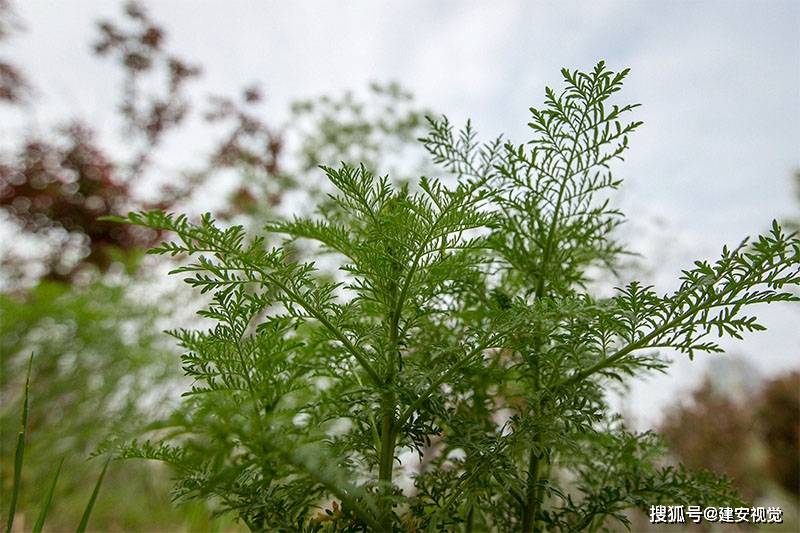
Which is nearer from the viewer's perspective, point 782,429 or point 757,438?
point 782,429

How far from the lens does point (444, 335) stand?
0.77 metres

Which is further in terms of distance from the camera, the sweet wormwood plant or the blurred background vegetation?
the blurred background vegetation

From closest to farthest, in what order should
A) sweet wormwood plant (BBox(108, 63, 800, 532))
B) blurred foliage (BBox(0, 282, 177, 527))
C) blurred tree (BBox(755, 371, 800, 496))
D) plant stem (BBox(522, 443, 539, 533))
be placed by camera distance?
sweet wormwood plant (BBox(108, 63, 800, 532)) → plant stem (BBox(522, 443, 539, 533)) → blurred foliage (BBox(0, 282, 177, 527)) → blurred tree (BBox(755, 371, 800, 496))

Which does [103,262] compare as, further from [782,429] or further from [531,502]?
[782,429]

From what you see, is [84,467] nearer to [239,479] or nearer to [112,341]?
[112,341]

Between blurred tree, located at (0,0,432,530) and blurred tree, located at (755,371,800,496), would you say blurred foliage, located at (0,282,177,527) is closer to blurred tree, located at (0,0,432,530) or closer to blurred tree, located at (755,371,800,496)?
blurred tree, located at (0,0,432,530)

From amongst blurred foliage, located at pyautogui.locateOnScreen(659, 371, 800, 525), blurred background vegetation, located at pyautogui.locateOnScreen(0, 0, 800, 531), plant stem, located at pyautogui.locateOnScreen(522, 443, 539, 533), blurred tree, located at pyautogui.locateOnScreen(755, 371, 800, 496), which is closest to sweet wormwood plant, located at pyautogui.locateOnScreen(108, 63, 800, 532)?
plant stem, located at pyautogui.locateOnScreen(522, 443, 539, 533)

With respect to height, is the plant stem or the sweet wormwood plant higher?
the sweet wormwood plant

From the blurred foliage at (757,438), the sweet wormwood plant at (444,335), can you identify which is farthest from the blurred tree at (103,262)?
the blurred foliage at (757,438)

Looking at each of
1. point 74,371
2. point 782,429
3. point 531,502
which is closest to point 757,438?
point 782,429

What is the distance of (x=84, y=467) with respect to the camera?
9.40 ft

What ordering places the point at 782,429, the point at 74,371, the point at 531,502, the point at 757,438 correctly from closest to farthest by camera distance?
the point at 531,502
the point at 74,371
the point at 782,429
the point at 757,438

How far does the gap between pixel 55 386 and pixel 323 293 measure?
315 cm

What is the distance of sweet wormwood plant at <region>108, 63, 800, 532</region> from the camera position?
0.50m
